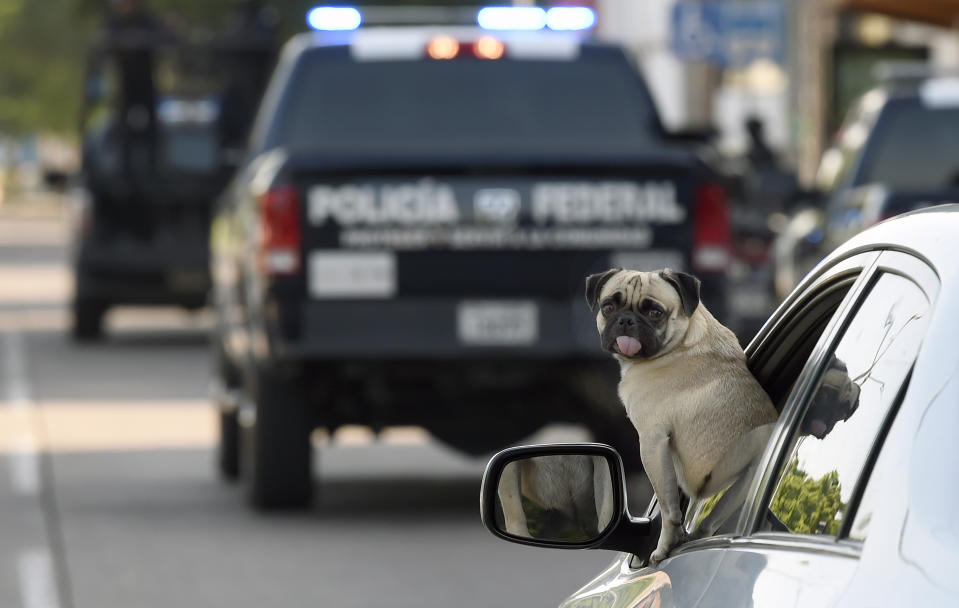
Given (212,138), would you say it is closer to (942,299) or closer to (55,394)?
(55,394)

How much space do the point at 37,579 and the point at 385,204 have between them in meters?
2.16

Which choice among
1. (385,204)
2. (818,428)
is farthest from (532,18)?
(818,428)

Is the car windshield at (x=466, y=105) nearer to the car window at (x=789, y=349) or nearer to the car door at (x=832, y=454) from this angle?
the car window at (x=789, y=349)

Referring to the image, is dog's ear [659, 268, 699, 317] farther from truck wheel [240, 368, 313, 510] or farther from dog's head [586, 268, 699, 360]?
truck wheel [240, 368, 313, 510]

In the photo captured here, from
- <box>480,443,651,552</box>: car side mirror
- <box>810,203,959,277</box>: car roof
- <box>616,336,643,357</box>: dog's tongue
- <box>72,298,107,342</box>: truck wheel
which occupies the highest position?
<box>810,203,959,277</box>: car roof

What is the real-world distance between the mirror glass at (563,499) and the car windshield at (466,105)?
283 inches

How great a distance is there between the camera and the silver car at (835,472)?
2.15 m

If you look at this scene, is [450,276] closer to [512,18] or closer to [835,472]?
[512,18]

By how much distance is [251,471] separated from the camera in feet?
33.2

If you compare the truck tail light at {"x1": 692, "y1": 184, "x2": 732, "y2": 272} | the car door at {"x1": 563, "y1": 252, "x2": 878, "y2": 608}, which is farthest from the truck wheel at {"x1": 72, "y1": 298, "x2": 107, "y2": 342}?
the car door at {"x1": 563, "y1": 252, "x2": 878, "y2": 608}

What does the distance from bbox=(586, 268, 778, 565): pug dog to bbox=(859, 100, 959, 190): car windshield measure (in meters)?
9.15

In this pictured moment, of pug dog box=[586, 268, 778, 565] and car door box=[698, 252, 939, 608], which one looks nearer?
car door box=[698, 252, 939, 608]

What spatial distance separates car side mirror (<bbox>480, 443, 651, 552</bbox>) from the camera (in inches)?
122

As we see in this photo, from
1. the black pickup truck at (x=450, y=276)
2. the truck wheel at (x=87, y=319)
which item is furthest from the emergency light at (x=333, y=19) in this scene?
the truck wheel at (x=87, y=319)
